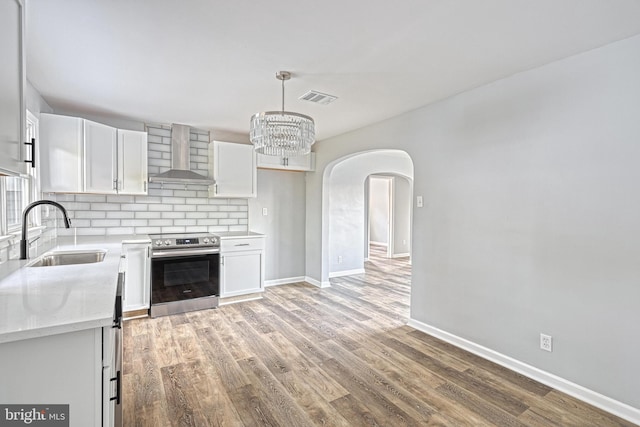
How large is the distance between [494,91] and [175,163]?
12.6 feet

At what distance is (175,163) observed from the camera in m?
4.32

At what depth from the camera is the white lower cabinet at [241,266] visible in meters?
4.20

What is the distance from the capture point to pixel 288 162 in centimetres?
511

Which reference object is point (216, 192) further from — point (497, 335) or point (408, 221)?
point (408, 221)

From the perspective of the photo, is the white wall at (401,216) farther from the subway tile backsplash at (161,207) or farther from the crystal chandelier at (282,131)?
the crystal chandelier at (282,131)

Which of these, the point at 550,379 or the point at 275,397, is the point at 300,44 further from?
the point at 550,379

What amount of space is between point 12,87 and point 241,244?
3165 millimetres

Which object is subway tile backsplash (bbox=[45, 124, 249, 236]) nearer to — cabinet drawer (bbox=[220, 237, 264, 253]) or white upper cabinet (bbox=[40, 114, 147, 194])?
white upper cabinet (bbox=[40, 114, 147, 194])

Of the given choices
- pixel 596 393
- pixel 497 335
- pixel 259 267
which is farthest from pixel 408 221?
pixel 596 393

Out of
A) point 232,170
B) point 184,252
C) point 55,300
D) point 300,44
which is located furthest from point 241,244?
point 55,300

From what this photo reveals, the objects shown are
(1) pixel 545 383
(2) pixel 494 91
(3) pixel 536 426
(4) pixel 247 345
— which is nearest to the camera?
(3) pixel 536 426

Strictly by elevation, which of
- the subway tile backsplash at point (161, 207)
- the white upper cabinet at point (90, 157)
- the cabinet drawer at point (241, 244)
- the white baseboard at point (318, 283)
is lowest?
the white baseboard at point (318, 283)

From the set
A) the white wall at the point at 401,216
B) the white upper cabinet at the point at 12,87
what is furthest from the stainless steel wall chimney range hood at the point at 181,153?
the white wall at the point at 401,216

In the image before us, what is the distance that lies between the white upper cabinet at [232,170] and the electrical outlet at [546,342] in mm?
3720
